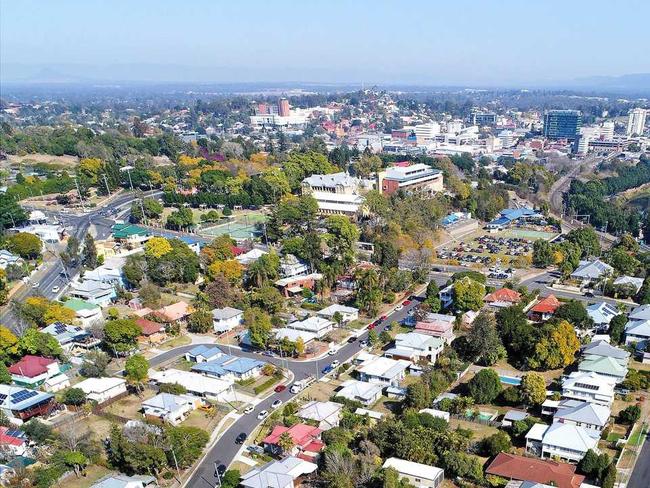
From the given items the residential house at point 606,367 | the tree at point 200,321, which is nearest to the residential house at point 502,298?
the residential house at point 606,367

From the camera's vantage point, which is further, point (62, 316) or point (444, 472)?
point (62, 316)

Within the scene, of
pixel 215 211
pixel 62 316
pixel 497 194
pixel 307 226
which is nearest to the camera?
pixel 62 316

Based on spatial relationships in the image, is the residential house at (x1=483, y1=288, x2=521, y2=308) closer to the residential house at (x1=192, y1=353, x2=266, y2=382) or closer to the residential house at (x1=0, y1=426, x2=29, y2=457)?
the residential house at (x1=192, y1=353, x2=266, y2=382)

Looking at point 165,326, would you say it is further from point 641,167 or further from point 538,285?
point 641,167

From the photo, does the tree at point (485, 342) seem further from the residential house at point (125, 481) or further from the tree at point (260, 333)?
the residential house at point (125, 481)

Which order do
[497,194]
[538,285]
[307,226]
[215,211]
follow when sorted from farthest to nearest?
[497,194] → [215,211] → [307,226] → [538,285]

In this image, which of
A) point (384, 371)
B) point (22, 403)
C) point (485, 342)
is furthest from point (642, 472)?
point (22, 403)

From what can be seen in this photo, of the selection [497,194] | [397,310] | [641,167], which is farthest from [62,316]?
[641,167]
